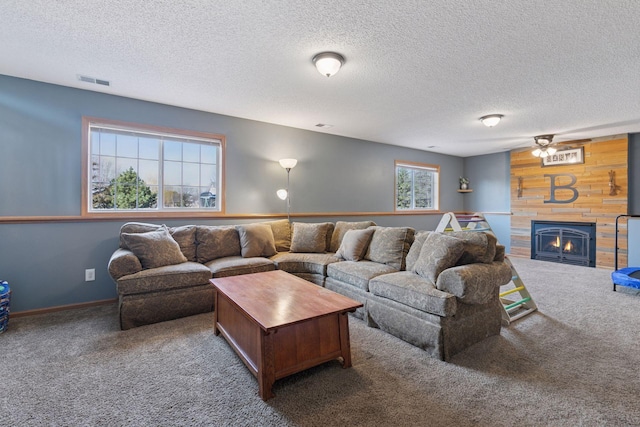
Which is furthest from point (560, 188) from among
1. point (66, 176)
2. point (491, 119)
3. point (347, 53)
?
point (66, 176)

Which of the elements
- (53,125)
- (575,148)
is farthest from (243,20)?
(575,148)

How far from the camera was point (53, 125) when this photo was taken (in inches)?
124

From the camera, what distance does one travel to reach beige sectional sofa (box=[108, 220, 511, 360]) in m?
2.27

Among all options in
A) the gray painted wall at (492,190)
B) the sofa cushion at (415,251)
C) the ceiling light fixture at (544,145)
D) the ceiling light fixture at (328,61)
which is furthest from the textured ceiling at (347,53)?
the gray painted wall at (492,190)

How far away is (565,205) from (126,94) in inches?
293

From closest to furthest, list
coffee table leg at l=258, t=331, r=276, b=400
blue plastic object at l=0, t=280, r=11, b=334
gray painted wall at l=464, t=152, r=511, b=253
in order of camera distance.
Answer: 1. coffee table leg at l=258, t=331, r=276, b=400
2. blue plastic object at l=0, t=280, r=11, b=334
3. gray painted wall at l=464, t=152, r=511, b=253

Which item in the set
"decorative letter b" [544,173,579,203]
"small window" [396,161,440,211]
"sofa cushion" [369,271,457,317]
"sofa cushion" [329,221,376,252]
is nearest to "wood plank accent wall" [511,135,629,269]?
"decorative letter b" [544,173,579,203]

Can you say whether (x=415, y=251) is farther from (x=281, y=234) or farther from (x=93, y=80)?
(x=93, y=80)

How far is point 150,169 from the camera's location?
3797 millimetres

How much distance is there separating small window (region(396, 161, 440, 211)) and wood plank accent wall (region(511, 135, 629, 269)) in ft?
5.32

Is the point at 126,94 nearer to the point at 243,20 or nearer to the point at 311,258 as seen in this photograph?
the point at 243,20

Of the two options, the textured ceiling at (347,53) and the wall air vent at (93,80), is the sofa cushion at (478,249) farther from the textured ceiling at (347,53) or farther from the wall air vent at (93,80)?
the wall air vent at (93,80)

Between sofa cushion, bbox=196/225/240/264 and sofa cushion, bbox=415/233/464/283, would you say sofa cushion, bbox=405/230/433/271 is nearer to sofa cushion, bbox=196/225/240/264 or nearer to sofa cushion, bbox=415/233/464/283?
sofa cushion, bbox=415/233/464/283

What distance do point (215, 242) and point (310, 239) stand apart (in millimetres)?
1246
